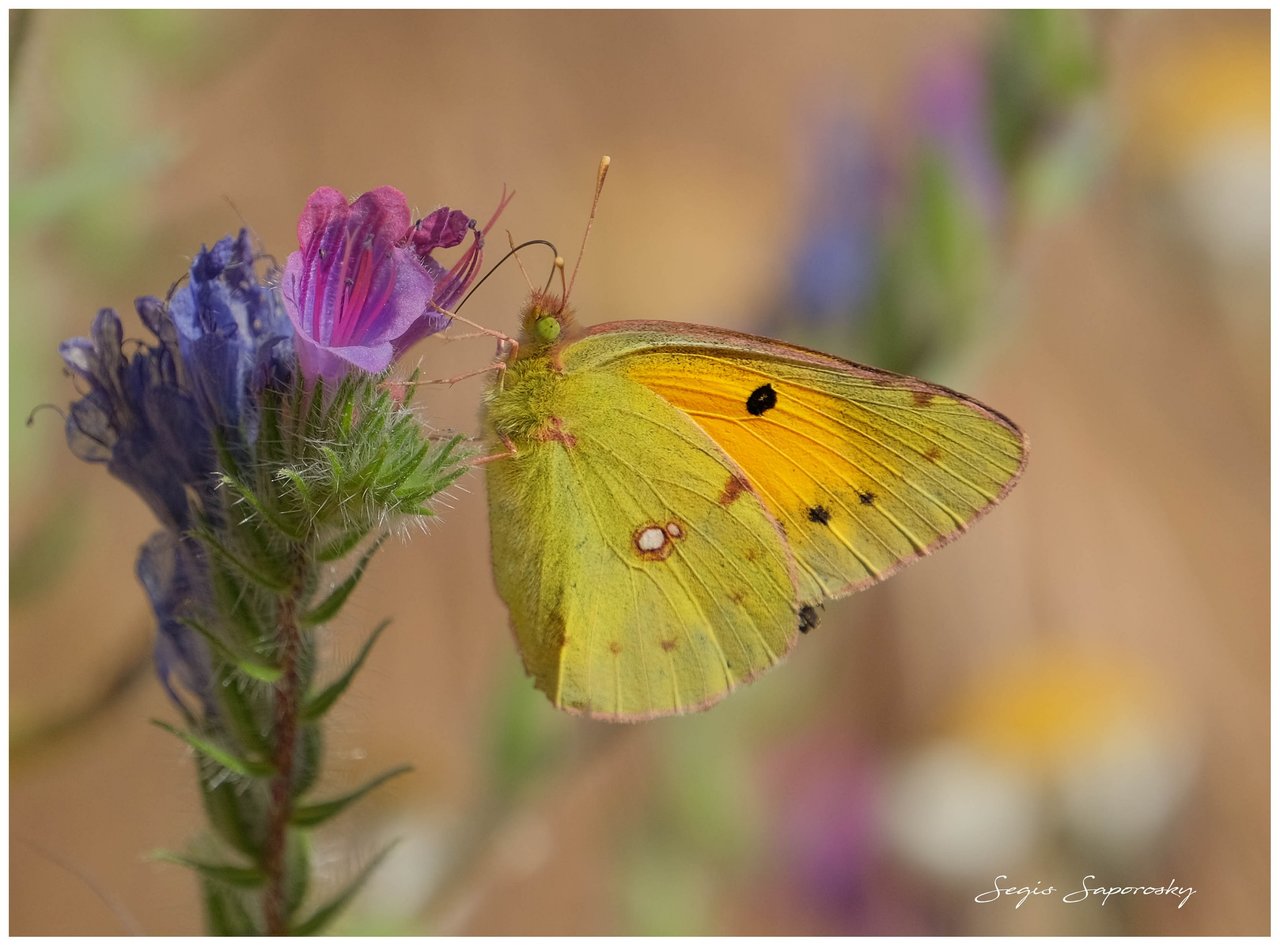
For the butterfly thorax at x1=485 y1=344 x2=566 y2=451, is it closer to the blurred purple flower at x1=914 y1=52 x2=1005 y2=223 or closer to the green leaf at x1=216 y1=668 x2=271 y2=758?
the green leaf at x1=216 y1=668 x2=271 y2=758

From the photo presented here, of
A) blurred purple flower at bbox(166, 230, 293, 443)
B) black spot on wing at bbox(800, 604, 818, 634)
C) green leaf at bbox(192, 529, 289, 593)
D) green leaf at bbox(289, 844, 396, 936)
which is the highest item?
blurred purple flower at bbox(166, 230, 293, 443)

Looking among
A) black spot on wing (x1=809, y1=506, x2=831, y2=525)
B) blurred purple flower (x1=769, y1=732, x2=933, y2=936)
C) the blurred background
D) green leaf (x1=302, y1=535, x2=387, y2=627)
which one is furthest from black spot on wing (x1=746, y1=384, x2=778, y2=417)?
blurred purple flower (x1=769, y1=732, x2=933, y2=936)

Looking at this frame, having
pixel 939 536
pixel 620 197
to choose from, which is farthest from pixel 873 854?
pixel 620 197

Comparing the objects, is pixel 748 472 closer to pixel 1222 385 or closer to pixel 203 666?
pixel 203 666

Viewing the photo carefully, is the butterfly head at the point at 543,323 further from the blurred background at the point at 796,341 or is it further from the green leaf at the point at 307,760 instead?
the green leaf at the point at 307,760

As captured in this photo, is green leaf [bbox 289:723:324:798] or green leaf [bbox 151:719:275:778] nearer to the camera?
green leaf [bbox 151:719:275:778]

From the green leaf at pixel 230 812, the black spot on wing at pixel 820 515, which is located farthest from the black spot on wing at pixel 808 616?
the green leaf at pixel 230 812
